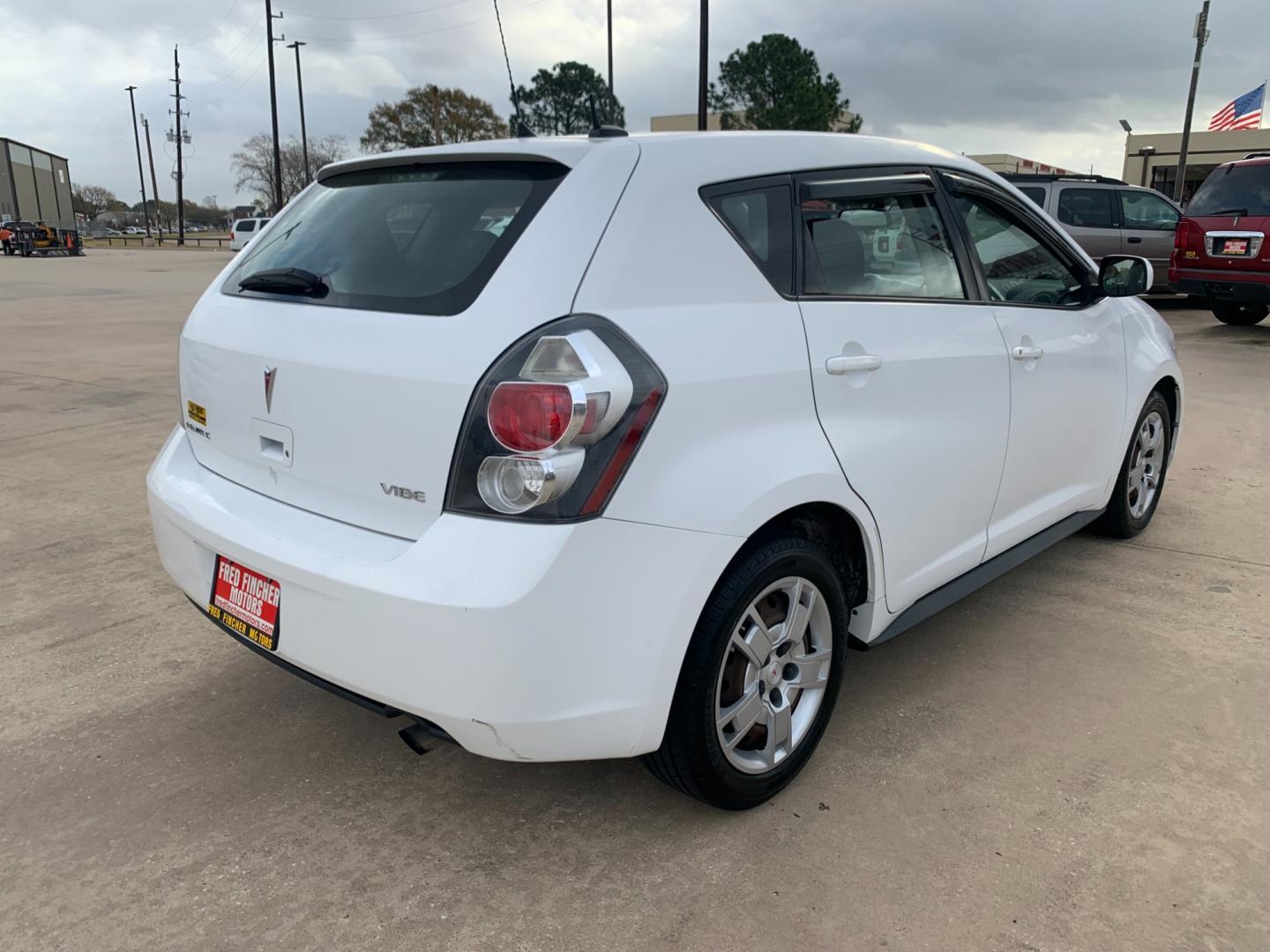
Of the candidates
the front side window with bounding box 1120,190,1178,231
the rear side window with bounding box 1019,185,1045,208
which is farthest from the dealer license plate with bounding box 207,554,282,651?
the front side window with bounding box 1120,190,1178,231

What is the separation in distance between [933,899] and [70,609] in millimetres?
3263

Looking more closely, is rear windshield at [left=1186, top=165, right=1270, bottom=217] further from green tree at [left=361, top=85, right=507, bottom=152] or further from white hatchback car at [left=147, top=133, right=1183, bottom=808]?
green tree at [left=361, top=85, right=507, bottom=152]

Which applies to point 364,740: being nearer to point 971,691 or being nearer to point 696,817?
point 696,817

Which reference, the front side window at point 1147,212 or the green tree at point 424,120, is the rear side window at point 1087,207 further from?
the green tree at point 424,120

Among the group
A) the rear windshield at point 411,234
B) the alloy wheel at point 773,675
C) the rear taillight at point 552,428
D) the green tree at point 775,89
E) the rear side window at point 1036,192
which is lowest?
the alloy wheel at point 773,675

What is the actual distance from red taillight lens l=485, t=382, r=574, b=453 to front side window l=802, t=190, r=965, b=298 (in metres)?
0.85

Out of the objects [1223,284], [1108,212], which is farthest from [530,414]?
[1108,212]

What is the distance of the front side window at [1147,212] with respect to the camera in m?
14.0

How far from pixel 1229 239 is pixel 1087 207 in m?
2.81

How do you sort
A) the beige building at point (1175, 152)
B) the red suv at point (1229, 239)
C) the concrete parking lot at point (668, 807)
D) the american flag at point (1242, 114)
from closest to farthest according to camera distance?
1. the concrete parking lot at point (668, 807)
2. the red suv at point (1229, 239)
3. the american flag at point (1242, 114)
4. the beige building at point (1175, 152)

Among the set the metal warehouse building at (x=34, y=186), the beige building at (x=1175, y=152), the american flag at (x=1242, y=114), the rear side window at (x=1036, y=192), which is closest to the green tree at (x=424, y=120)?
the metal warehouse building at (x=34, y=186)

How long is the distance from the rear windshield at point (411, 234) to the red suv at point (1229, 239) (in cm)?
1149

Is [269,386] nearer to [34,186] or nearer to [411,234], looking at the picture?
[411,234]

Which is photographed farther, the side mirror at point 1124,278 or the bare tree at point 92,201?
the bare tree at point 92,201
